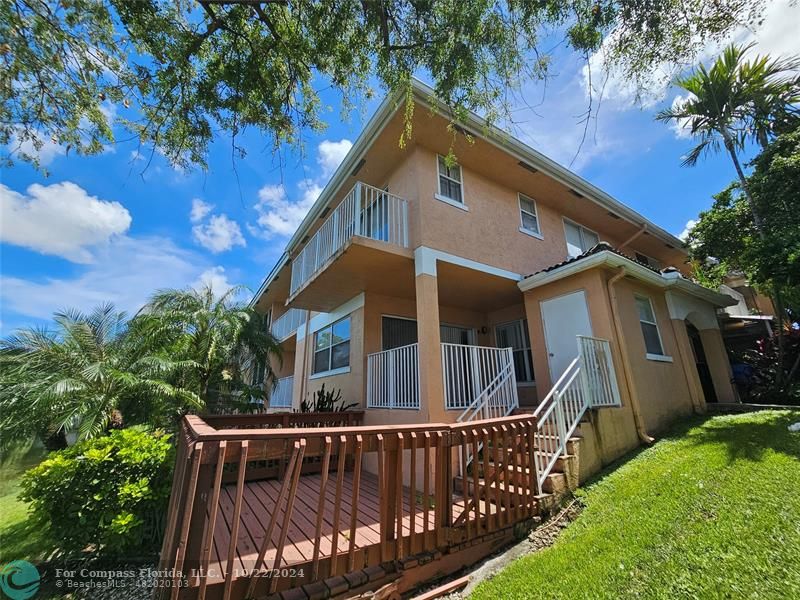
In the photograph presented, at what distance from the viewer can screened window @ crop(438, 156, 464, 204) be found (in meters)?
7.99

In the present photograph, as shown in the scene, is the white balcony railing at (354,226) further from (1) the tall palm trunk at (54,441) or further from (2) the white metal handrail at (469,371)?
(1) the tall palm trunk at (54,441)

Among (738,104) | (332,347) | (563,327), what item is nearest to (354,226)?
(332,347)

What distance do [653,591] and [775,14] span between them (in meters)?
6.75

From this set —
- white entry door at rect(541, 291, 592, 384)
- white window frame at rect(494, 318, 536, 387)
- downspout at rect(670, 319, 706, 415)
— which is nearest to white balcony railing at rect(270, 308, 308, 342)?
white window frame at rect(494, 318, 536, 387)

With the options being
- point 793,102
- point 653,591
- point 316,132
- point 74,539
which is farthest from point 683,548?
point 793,102

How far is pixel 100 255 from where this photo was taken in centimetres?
852

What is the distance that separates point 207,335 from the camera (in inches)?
456

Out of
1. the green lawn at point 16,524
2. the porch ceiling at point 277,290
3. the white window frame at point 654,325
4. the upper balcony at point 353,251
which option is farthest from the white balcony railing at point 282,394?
the white window frame at point 654,325

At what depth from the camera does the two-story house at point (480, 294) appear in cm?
661

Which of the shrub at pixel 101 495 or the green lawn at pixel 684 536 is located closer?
the green lawn at pixel 684 536

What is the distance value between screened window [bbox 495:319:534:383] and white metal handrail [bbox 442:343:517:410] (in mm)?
2260

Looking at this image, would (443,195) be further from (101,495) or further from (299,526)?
(101,495)

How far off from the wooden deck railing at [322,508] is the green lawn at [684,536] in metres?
0.72

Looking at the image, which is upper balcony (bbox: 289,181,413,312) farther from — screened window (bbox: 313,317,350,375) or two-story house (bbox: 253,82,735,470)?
screened window (bbox: 313,317,350,375)
